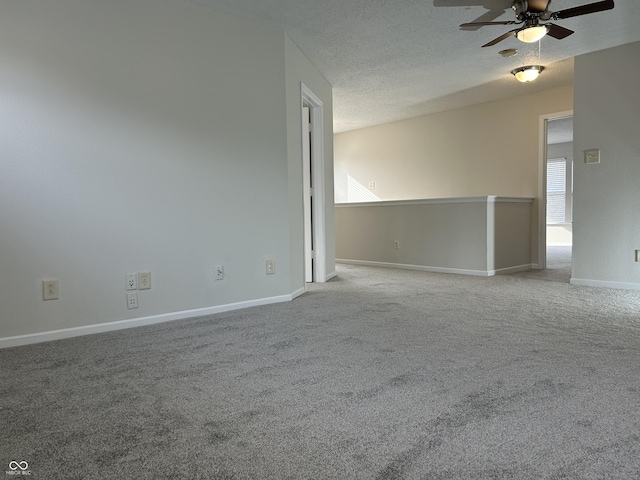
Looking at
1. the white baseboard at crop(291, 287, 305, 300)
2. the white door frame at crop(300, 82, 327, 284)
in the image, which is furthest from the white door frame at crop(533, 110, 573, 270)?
the white baseboard at crop(291, 287, 305, 300)

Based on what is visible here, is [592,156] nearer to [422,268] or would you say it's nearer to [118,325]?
[422,268]

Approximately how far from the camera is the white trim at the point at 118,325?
7.85 ft

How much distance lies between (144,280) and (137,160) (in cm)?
81

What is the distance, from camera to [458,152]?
6.30 meters

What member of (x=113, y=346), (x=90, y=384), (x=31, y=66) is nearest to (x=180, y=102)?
(x=31, y=66)

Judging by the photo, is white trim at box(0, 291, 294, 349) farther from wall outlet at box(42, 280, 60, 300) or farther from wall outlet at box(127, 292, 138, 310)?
wall outlet at box(42, 280, 60, 300)

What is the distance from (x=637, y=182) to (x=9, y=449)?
4.83 meters

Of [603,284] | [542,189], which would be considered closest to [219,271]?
[603,284]

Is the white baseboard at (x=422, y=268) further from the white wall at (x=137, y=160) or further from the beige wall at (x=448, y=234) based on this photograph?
the white wall at (x=137, y=160)

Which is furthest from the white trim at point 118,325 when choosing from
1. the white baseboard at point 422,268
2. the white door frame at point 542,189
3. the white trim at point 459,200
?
the white door frame at point 542,189

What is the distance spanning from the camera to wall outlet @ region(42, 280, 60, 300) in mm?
2461

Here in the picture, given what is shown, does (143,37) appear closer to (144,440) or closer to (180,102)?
(180,102)

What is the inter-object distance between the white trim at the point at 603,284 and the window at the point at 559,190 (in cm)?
591

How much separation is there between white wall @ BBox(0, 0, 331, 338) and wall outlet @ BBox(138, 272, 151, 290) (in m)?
0.04
